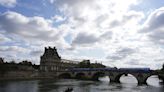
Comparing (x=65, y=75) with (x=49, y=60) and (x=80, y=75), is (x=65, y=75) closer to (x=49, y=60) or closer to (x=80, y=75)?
(x=80, y=75)

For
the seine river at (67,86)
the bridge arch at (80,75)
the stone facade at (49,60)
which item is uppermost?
the stone facade at (49,60)

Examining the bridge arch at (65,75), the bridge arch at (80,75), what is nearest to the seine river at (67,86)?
the bridge arch at (80,75)

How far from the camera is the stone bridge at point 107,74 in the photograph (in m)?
101

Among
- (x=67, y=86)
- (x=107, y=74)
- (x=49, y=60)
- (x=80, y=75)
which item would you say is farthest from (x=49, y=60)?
(x=67, y=86)

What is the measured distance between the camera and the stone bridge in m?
101

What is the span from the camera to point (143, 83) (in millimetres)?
99375

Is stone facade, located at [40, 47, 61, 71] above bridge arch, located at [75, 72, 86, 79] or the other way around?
above

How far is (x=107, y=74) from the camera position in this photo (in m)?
115

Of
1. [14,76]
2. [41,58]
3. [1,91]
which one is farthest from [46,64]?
[1,91]

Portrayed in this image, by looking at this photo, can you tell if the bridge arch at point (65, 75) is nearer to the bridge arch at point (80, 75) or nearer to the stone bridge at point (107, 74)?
the stone bridge at point (107, 74)

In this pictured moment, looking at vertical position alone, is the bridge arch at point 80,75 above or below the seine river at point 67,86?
above

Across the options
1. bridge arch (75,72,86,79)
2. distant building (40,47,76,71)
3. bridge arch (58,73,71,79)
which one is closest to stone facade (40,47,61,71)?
distant building (40,47,76,71)

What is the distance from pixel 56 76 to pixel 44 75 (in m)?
7.40

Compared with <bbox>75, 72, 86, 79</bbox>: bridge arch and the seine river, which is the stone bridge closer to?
<bbox>75, 72, 86, 79</bbox>: bridge arch
